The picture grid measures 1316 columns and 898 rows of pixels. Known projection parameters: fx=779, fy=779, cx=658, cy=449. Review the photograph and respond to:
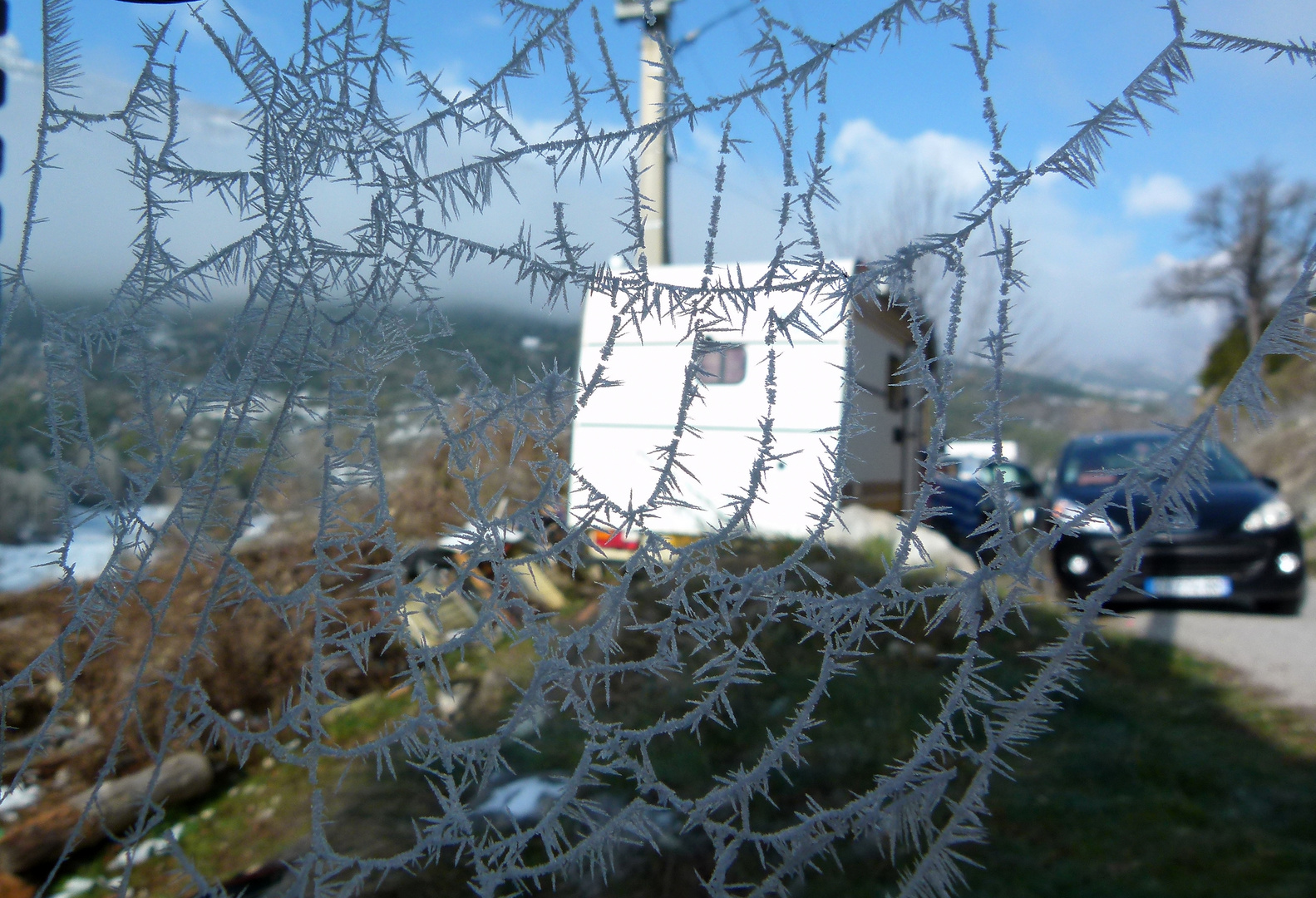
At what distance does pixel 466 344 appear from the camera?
88 cm

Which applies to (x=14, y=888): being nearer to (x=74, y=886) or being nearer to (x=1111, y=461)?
(x=74, y=886)

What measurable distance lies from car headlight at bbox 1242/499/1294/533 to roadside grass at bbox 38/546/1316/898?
1552 millimetres

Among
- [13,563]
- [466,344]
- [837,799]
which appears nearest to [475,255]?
[466,344]

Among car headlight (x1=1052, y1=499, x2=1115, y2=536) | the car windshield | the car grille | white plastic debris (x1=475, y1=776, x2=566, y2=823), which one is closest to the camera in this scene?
car headlight (x1=1052, y1=499, x2=1115, y2=536)

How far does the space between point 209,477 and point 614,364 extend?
1.69 feet

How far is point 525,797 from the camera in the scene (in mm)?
2295

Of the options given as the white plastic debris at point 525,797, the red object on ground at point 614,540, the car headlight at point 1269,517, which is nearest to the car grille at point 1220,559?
the car headlight at point 1269,517

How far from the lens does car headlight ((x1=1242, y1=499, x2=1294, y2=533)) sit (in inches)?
194

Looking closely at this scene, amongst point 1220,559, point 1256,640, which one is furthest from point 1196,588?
point 1256,640

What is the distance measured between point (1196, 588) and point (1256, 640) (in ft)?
1.88

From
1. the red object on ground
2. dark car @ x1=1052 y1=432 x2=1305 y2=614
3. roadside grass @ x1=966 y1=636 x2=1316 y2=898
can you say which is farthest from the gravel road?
the red object on ground

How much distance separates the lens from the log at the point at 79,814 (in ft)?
8.54

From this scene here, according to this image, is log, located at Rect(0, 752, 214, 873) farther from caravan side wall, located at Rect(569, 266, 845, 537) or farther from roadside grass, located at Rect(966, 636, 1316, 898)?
roadside grass, located at Rect(966, 636, 1316, 898)

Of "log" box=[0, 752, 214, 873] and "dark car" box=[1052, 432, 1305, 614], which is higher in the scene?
"dark car" box=[1052, 432, 1305, 614]
